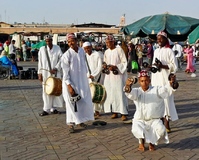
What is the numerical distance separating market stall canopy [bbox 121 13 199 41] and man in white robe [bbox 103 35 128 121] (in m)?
3.77

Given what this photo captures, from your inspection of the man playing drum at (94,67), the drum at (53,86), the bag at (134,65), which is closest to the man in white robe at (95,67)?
the man playing drum at (94,67)

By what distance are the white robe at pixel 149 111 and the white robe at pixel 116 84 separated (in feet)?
7.34

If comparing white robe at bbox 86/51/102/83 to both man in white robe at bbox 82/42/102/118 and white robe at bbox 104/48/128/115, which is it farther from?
white robe at bbox 104/48/128/115

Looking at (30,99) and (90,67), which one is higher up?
(90,67)

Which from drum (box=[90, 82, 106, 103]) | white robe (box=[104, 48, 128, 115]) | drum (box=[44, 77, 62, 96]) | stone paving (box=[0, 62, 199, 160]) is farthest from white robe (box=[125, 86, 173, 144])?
drum (box=[44, 77, 62, 96])

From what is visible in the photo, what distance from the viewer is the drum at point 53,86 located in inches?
322

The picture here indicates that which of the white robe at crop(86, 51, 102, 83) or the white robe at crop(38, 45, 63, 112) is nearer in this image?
the white robe at crop(86, 51, 102, 83)

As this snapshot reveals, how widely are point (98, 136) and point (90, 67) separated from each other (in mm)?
2200

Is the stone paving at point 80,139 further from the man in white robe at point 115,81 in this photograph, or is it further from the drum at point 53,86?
the drum at point 53,86

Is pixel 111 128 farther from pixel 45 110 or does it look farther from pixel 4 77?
pixel 4 77

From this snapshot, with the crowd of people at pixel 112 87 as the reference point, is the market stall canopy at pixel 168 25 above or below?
above

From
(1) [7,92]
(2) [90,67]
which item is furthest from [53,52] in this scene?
(1) [7,92]

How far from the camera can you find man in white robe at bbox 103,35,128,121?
7971mm

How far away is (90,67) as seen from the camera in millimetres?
8508
